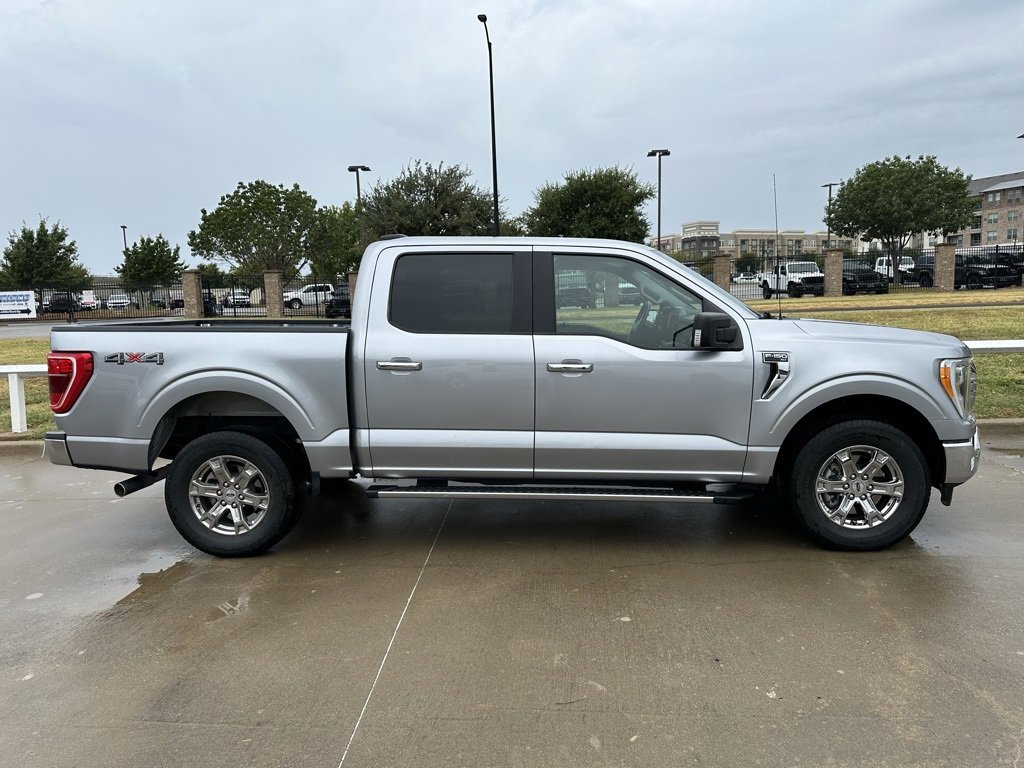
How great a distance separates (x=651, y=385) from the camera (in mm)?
4535

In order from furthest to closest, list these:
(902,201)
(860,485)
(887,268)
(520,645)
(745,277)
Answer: (902,201), (745,277), (887,268), (860,485), (520,645)

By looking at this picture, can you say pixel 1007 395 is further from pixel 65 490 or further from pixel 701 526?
pixel 65 490

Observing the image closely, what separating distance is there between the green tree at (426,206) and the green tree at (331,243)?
15061 mm

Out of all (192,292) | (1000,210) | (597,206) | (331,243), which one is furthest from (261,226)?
(1000,210)

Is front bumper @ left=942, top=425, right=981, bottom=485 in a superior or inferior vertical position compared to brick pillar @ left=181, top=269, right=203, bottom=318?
inferior

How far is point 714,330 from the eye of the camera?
4.38 metres

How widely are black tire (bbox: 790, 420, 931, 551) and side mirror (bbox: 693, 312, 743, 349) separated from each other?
85 centimetres

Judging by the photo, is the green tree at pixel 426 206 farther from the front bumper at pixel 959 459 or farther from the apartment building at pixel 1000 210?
the apartment building at pixel 1000 210

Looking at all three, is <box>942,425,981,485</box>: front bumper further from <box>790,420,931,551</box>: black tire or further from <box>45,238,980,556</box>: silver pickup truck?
<box>790,420,931,551</box>: black tire

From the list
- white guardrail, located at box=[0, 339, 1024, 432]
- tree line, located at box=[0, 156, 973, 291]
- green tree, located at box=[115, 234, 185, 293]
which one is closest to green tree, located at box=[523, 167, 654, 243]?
tree line, located at box=[0, 156, 973, 291]

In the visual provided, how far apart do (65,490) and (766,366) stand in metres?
6.13

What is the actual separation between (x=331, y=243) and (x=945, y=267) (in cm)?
3310

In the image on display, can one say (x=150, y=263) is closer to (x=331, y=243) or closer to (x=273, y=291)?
(x=331, y=243)

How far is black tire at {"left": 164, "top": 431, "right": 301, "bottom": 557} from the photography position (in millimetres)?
4738
